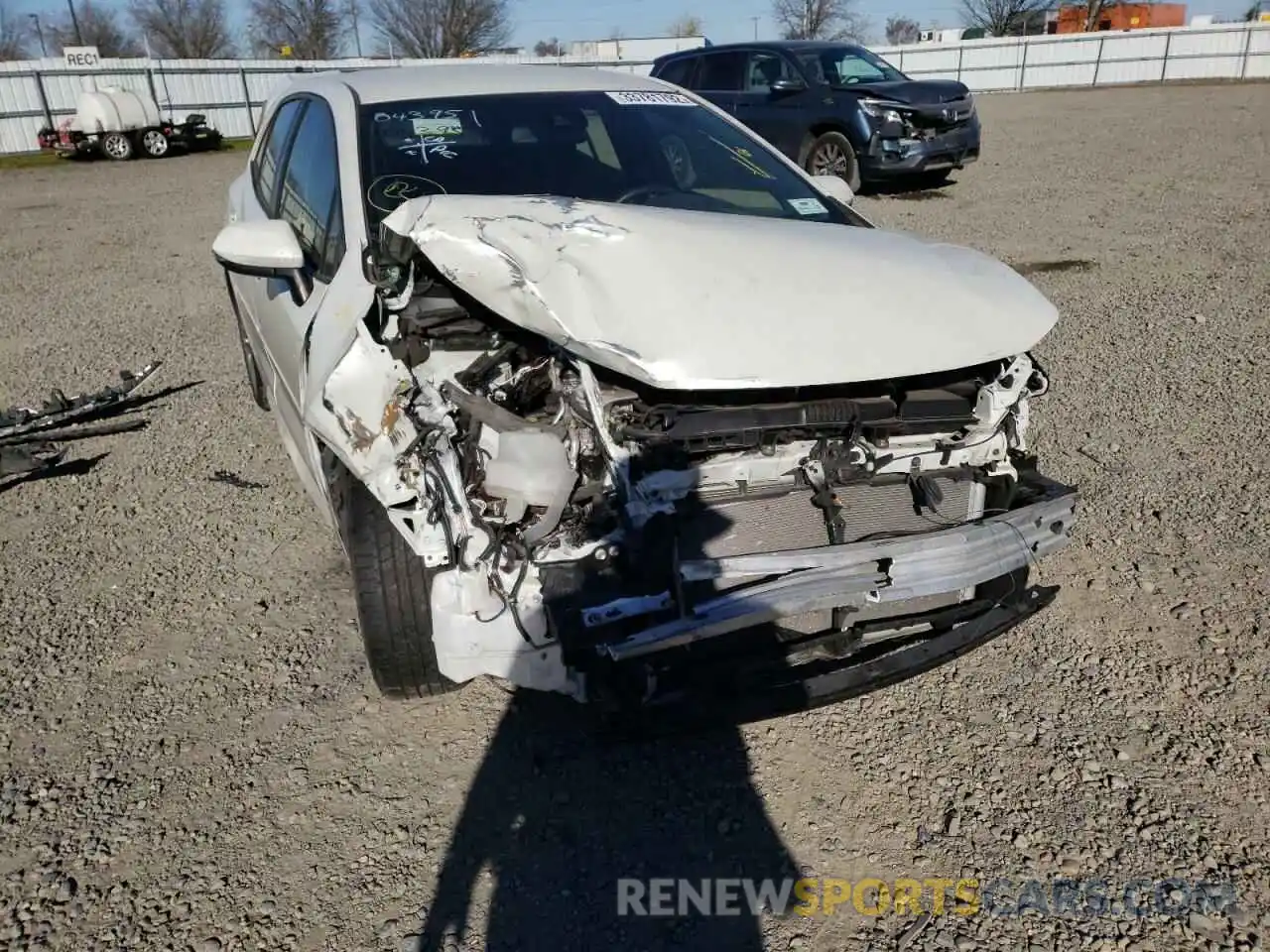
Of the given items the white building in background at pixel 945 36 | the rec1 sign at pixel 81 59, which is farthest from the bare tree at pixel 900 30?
the rec1 sign at pixel 81 59

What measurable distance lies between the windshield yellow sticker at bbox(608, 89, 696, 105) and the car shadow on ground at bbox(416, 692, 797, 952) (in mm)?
2373

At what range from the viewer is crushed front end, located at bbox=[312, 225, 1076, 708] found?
229cm

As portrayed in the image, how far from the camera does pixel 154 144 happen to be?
2012 centimetres

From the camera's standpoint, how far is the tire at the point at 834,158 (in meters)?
10.6

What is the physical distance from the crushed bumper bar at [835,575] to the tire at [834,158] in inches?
353

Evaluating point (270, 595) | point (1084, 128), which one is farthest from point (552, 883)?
point (1084, 128)

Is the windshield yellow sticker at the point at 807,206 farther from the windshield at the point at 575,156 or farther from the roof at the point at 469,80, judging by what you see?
the roof at the point at 469,80

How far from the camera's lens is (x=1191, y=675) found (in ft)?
9.55

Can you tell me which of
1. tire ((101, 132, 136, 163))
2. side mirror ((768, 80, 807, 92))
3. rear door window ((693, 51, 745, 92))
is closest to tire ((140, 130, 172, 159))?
tire ((101, 132, 136, 163))

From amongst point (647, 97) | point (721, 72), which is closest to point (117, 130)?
point (721, 72)

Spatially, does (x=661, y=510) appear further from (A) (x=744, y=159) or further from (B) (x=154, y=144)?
(B) (x=154, y=144)

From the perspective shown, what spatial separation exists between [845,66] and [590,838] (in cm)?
1071

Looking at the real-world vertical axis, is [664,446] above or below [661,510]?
above

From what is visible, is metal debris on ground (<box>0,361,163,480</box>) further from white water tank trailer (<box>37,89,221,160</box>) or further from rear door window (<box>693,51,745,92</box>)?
white water tank trailer (<box>37,89,221,160</box>)
